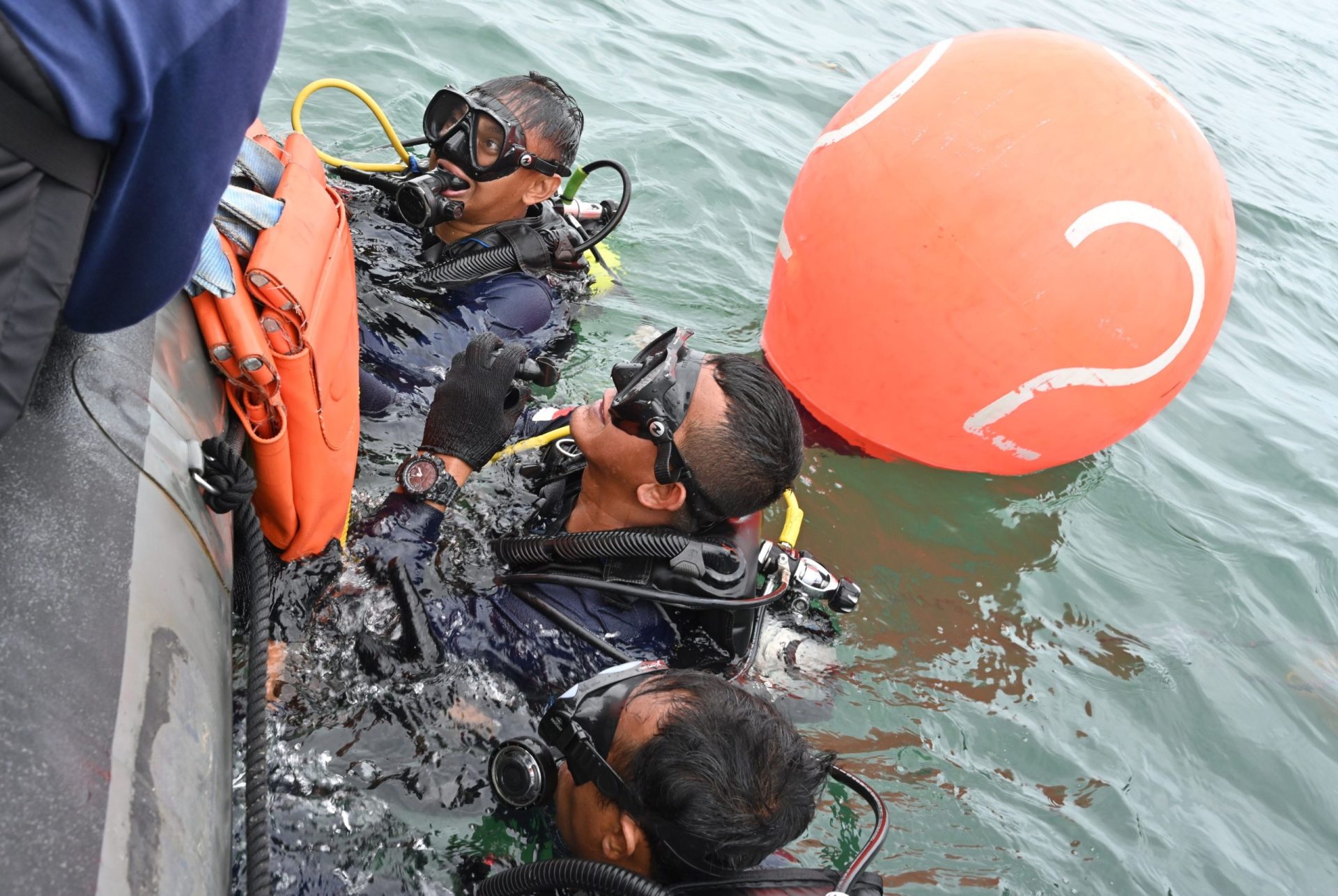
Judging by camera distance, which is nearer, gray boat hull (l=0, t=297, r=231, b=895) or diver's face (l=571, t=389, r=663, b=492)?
gray boat hull (l=0, t=297, r=231, b=895)

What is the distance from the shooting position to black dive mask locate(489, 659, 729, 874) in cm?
191

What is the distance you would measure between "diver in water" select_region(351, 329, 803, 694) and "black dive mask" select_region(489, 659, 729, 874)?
0.35m

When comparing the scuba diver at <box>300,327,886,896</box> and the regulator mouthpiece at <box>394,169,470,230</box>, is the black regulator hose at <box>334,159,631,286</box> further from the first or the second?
the scuba diver at <box>300,327,886,896</box>

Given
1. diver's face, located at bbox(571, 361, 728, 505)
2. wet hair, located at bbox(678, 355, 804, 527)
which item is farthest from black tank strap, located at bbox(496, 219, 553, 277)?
wet hair, located at bbox(678, 355, 804, 527)

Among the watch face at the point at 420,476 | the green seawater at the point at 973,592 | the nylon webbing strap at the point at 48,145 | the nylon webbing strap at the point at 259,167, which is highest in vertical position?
the nylon webbing strap at the point at 48,145

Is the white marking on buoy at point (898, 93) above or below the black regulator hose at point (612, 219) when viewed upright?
above

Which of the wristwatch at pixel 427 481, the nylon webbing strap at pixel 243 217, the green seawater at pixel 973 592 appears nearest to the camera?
the nylon webbing strap at pixel 243 217

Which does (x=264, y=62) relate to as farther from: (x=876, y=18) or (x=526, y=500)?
(x=876, y=18)

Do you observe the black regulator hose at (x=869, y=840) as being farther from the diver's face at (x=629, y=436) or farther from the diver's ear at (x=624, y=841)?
the diver's face at (x=629, y=436)

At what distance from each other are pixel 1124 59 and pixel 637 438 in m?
2.29

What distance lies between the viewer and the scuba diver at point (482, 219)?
3.88 m

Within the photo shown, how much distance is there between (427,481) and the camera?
9.28 ft

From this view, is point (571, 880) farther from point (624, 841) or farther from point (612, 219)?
point (612, 219)

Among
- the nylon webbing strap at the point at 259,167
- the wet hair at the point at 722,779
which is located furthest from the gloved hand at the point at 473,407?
the wet hair at the point at 722,779
